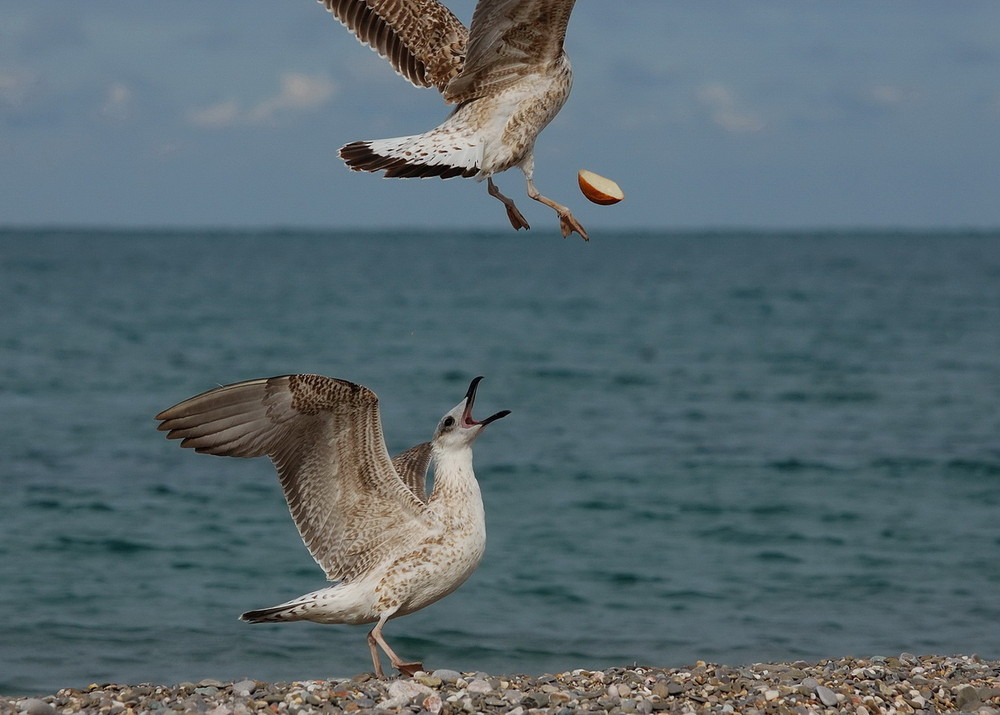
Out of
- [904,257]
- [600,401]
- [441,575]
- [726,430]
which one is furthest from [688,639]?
[904,257]

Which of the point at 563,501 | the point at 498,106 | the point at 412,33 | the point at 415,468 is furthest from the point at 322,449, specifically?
the point at 563,501

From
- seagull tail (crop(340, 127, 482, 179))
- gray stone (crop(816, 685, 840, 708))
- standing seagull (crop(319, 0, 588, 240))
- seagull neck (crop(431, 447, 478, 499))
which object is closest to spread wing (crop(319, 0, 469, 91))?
standing seagull (crop(319, 0, 588, 240))

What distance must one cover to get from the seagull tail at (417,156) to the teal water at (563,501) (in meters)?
4.65

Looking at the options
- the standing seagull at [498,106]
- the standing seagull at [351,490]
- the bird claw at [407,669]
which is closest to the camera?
the standing seagull at [498,106]

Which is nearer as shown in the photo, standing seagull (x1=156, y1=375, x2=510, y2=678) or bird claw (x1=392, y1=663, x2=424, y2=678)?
standing seagull (x1=156, y1=375, x2=510, y2=678)

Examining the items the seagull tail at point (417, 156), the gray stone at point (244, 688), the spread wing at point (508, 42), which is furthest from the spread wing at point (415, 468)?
the spread wing at point (508, 42)

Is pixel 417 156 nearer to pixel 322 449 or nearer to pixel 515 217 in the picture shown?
pixel 515 217

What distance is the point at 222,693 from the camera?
6059mm

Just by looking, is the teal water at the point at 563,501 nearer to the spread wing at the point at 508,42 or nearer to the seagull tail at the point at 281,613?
the seagull tail at the point at 281,613

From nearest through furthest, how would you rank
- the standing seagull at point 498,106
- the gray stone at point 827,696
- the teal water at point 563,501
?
the standing seagull at point 498,106, the gray stone at point 827,696, the teal water at point 563,501

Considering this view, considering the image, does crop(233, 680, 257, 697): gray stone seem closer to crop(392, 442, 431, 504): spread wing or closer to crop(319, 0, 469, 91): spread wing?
crop(392, 442, 431, 504): spread wing

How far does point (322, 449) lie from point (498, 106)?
1700mm

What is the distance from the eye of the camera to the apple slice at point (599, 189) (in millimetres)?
5738

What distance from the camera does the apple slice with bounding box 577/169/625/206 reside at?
5.74 metres
